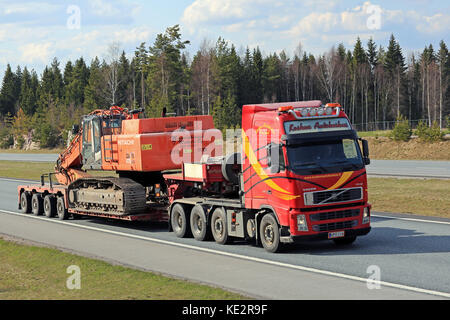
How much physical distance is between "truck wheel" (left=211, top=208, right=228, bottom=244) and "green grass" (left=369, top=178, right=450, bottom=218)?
733 cm

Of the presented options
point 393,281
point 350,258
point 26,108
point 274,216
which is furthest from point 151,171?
point 26,108

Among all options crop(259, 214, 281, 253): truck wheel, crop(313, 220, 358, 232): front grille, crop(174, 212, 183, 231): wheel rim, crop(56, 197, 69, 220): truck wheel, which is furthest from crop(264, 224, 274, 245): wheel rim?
crop(56, 197, 69, 220): truck wheel

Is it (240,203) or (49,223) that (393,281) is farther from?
(49,223)

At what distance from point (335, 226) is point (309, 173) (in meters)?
1.30

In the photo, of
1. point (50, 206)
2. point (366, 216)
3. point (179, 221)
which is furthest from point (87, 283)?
point (50, 206)

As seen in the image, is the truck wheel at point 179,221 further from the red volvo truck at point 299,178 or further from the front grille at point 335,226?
the front grille at point 335,226

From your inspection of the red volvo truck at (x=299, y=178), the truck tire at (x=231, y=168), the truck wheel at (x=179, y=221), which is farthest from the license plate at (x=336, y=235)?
the truck wheel at (x=179, y=221)

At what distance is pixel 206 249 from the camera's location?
14.6 meters

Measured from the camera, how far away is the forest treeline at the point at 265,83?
91.6m

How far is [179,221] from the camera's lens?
1697 centimetres

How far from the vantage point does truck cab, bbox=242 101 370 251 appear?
13.2 metres

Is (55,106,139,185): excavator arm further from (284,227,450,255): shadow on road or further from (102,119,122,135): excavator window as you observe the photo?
(284,227,450,255): shadow on road

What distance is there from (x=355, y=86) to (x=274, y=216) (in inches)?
3826

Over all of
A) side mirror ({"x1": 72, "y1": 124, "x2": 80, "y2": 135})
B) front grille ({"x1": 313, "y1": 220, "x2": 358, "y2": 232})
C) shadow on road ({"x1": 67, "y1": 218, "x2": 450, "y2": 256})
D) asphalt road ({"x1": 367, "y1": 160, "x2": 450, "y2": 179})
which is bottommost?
shadow on road ({"x1": 67, "y1": 218, "x2": 450, "y2": 256})
